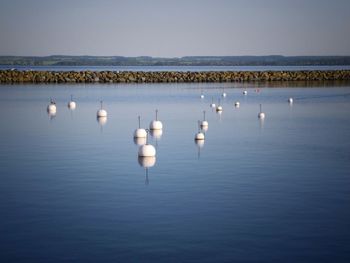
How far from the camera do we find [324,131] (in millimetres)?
35281

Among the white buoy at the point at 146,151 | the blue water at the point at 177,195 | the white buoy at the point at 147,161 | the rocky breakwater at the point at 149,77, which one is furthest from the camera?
the rocky breakwater at the point at 149,77

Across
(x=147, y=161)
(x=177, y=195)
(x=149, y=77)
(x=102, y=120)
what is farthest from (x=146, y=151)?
(x=149, y=77)

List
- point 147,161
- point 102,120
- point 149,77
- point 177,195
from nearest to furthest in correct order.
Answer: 1. point 177,195
2. point 147,161
3. point 102,120
4. point 149,77

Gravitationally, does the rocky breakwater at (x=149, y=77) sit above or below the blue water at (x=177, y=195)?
below

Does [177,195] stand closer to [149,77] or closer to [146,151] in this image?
[146,151]

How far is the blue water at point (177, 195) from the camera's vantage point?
45.4 ft

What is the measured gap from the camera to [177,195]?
18.7m

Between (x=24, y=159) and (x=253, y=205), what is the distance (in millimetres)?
11174

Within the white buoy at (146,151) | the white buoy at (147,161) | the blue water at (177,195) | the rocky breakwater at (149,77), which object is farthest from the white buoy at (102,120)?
the rocky breakwater at (149,77)

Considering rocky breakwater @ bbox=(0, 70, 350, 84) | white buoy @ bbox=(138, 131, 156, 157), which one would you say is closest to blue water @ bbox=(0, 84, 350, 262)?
white buoy @ bbox=(138, 131, 156, 157)

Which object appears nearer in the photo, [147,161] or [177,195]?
[177,195]

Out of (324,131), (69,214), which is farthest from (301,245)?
(324,131)

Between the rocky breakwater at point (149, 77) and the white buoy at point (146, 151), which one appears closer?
the white buoy at point (146, 151)

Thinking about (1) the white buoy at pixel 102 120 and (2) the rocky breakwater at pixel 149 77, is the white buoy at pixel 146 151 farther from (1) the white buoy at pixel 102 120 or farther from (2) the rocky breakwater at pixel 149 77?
(2) the rocky breakwater at pixel 149 77
